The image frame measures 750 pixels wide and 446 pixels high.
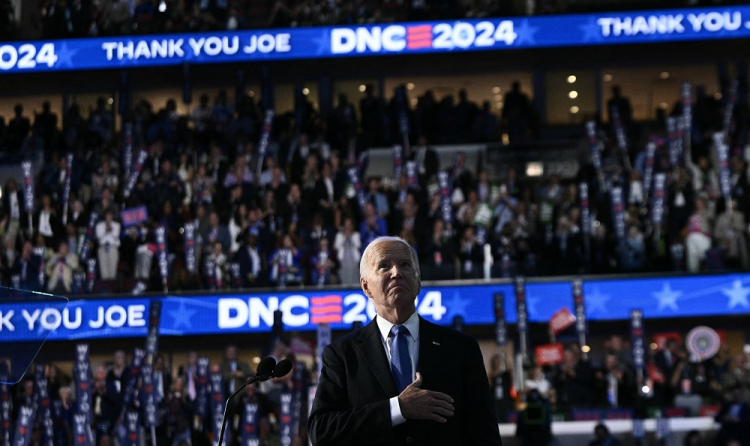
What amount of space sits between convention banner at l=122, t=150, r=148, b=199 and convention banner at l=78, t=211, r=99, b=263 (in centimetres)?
79

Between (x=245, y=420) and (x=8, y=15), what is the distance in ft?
37.8

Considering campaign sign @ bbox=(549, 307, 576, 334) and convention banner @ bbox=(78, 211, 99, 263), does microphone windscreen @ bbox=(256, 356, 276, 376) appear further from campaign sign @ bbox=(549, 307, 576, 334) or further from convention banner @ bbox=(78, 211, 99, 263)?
convention banner @ bbox=(78, 211, 99, 263)

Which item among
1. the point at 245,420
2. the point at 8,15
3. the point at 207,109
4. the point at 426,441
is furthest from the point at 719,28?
the point at 426,441

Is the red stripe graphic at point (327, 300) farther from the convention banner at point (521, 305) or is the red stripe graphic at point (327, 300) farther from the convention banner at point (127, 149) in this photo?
the convention banner at point (127, 149)

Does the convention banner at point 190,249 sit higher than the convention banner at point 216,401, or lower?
higher

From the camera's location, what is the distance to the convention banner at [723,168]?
740 inches

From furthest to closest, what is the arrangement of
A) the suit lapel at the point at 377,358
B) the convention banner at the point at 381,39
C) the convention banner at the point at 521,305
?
1. the convention banner at the point at 381,39
2. the convention banner at the point at 521,305
3. the suit lapel at the point at 377,358

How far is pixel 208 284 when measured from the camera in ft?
61.1

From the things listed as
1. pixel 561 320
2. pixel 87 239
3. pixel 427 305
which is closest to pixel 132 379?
pixel 87 239

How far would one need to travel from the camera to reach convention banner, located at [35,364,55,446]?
1658 cm

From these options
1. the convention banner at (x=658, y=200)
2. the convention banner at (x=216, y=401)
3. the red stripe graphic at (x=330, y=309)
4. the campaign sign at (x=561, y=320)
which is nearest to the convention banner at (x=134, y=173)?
the red stripe graphic at (x=330, y=309)

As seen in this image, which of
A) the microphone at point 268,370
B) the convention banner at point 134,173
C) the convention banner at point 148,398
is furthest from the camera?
the convention banner at point 134,173

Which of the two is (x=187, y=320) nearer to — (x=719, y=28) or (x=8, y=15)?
(x=8, y=15)

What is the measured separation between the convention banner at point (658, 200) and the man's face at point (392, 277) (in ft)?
48.3
